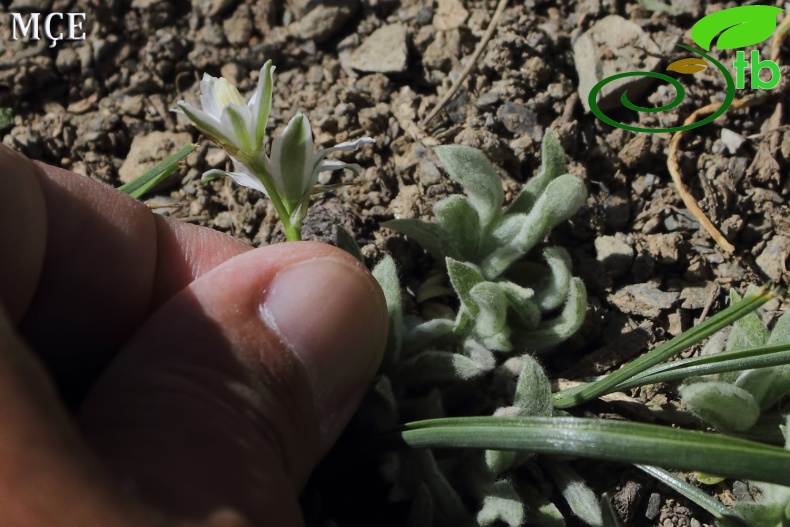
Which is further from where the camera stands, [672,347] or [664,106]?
[664,106]

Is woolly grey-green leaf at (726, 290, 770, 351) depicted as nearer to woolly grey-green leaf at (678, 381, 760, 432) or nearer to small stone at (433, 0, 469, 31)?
woolly grey-green leaf at (678, 381, 760, 432)

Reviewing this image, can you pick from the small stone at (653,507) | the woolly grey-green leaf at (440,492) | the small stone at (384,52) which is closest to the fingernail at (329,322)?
the woolly grey-green leaf at (440,492)

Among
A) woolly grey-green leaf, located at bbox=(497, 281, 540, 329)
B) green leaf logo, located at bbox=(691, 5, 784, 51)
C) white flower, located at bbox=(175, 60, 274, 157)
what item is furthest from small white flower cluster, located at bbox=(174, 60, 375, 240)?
green leaf logo, located at bbox=(691, 5, 784, 51)

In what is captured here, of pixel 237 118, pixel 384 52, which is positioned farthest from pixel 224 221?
pixel 384 52

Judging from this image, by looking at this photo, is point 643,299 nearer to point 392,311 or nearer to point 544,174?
point 544,174

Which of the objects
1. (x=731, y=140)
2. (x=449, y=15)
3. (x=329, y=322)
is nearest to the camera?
(x=329, y=322)

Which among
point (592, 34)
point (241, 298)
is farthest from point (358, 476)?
point (592, 34)

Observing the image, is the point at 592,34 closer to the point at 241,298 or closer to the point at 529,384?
the point at 529,384

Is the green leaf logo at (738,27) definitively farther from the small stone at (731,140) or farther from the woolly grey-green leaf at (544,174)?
the woolly grey-green leaf at (544,174)
